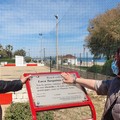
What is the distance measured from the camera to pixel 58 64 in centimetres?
2914

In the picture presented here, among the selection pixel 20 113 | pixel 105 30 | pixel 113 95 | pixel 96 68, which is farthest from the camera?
pixel 105 30

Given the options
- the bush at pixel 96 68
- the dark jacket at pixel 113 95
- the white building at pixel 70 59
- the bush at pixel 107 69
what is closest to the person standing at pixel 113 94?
the dark jacket at pixel 113 95

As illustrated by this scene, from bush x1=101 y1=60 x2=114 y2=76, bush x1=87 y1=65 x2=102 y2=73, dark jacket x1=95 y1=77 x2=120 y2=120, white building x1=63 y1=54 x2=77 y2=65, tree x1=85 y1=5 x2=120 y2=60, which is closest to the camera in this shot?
dark jacket x1=95 y1=77 x2=120 y2=120

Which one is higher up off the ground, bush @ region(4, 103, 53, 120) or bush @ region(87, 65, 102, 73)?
bush @ region(87, 65, 102, 73)

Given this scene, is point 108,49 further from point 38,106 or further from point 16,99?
point 38,106

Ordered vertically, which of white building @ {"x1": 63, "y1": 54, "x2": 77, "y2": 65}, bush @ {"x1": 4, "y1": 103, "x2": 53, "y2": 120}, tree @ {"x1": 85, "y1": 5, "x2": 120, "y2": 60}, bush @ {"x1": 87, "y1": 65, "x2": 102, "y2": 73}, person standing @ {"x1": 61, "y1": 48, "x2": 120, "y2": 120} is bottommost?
bush @ {"x1": 4, "y1": 103, "x2": 53, "y2": 120}

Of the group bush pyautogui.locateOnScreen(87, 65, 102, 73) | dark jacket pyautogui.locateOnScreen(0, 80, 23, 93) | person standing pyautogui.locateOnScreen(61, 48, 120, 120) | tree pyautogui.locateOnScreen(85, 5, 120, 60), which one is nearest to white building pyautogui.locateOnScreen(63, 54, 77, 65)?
tree pyautogui.locateOnScreen(85, 5, 120, 60)

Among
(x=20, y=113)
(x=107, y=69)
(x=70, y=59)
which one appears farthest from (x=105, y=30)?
(x=20, y=113)

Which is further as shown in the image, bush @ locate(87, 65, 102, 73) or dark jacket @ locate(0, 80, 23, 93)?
bush @ locate(87, 65, 102, 73)

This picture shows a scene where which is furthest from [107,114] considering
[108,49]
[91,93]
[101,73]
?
[101,73]

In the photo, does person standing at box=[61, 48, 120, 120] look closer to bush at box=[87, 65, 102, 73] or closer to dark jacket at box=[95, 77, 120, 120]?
dark jacket at box=[95, 77, 120, 120]

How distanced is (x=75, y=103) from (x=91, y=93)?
7.58m

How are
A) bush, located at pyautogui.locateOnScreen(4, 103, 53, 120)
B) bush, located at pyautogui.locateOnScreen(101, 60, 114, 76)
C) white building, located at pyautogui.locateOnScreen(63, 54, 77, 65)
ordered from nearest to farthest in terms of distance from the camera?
1. bush, located at pyautogui.locateOnScreen(4, 103, 53, 120)
2. bush, located at pyautogui.locateOnScreen(101, 60, 114, 76)
3. white building, located at pyautogui.locateOnScreen(63, 54, 77, 65)

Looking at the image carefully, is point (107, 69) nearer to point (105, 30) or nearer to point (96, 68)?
point (96, 68)
